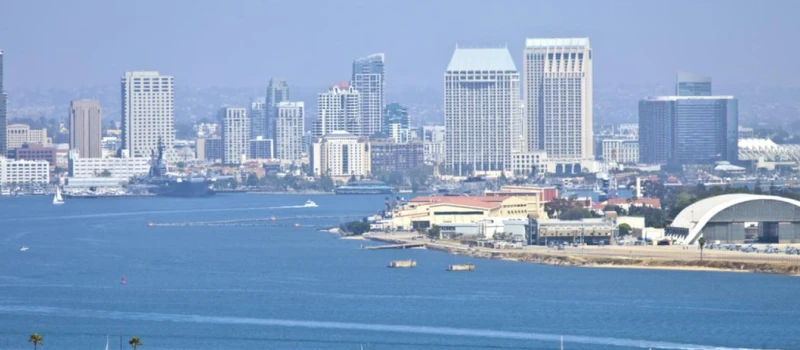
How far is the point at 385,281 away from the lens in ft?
136

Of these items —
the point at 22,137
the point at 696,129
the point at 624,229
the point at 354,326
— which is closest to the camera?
the point at 354,326

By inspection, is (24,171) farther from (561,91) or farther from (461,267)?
(461,267)

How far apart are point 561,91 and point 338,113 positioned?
58.8 ft

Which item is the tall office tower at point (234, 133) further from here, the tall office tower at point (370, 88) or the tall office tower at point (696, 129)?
the tall office tower at point (696, 129)

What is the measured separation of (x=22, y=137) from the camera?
133875mm

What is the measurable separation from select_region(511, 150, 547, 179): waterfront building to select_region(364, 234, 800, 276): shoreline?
6272cm

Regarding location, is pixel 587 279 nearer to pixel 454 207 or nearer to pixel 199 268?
pixel 199 268

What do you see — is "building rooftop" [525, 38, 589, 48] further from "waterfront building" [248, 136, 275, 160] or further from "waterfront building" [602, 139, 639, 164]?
"waterfront building" [248, 136, 275, 160]

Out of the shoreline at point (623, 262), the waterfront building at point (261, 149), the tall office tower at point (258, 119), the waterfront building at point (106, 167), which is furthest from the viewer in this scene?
the tall office tower at point (258, 119)

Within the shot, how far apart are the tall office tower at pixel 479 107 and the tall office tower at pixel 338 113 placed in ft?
42.3

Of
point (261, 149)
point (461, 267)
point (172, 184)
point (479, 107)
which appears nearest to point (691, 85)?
point (479, 107)

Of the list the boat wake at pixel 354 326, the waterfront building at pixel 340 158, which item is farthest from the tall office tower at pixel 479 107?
the boat wake at pixel 354 326

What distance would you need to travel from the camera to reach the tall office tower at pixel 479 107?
11838 cm

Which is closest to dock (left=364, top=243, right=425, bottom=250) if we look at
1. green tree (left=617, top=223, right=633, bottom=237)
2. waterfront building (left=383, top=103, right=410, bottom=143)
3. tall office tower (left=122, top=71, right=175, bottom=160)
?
green tree (left=617, top=223, right=633, bottom=237)
